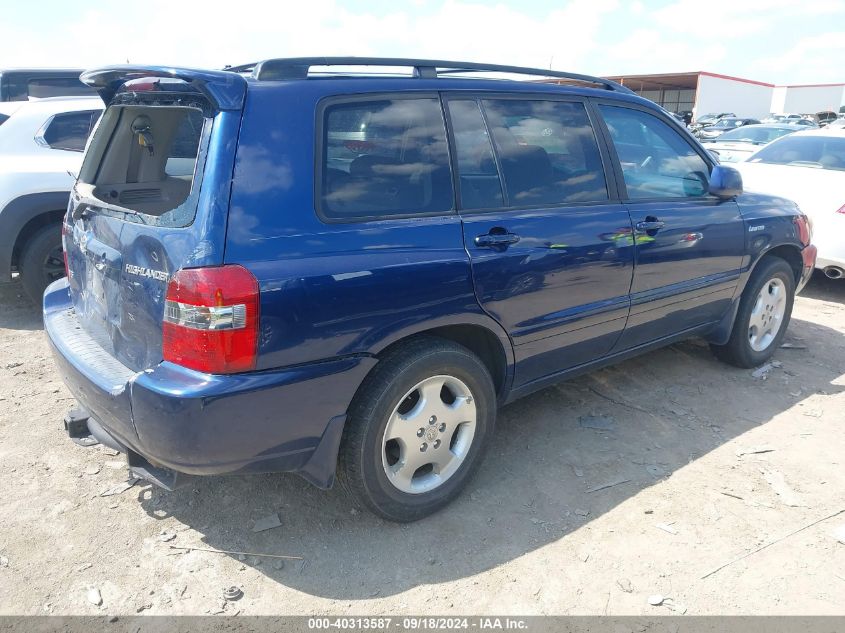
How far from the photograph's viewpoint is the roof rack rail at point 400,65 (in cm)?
241

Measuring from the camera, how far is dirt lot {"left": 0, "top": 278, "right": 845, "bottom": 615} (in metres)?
2.45

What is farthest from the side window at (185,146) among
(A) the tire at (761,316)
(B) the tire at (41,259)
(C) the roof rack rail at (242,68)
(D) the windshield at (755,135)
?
(D) the windshield at (755,135)

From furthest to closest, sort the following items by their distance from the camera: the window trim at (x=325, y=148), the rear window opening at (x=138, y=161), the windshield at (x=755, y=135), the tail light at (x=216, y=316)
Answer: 1. the windshield at (x=755, y=135)
2. the rear window opening at (x=138, y=161)
3. the window trim at (x=325, y=148)
4. the tail light at (x=216, y=316)

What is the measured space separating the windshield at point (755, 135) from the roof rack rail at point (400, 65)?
37.9ft

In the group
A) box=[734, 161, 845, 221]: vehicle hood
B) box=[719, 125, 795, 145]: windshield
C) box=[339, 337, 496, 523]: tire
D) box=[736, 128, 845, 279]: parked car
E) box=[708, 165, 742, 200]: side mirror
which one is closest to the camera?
box=[339, 337, 496, 523]: tire

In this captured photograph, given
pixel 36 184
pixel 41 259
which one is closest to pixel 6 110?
pixel 36 184

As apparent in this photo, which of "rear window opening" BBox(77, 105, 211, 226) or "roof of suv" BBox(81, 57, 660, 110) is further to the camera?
"rear window opening" BBox(77, 105, 211, 226)

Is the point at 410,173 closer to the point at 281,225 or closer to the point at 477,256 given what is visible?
the point at 477,256

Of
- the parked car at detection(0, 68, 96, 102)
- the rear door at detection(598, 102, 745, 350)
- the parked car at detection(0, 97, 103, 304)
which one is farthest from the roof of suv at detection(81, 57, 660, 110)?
the parked car at detection(0, 68, 96, 102)

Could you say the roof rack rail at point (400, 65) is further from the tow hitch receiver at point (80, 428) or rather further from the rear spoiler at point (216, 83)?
the tow hitch receiver at point (80, 428)

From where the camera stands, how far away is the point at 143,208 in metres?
3.08

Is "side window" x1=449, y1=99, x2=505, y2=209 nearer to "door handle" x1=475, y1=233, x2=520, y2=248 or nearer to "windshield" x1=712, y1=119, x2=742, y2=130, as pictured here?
"door handle" x1=475, y1=233, x2=520, y2=248

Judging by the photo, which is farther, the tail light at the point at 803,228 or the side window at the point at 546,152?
the tail light at the point at 803,228

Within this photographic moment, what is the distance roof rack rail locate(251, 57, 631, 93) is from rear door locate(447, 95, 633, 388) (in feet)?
0.55
